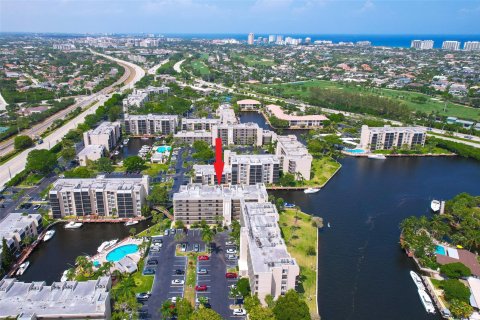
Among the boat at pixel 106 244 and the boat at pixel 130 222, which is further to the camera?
the boat at pixel 130 222

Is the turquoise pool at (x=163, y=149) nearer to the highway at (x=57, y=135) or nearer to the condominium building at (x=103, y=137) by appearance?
the condominium building at (x=103, y=137)

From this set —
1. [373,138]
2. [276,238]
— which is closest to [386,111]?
[373,138]

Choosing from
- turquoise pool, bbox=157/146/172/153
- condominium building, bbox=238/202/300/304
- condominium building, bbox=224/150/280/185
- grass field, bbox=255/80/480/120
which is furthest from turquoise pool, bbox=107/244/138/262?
grass field, bbox=255/80/480/120

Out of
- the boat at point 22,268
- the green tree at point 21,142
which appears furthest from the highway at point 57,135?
the boat at point 22,268

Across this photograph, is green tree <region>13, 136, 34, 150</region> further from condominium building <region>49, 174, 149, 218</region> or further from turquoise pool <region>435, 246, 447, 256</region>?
turquoise pool <region>435, 246, 447, 256</region>

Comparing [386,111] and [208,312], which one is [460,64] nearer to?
[386,111]

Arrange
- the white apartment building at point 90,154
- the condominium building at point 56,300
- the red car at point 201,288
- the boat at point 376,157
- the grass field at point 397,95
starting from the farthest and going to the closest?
the grass field at point 397,95 < the boat at point 376,157 < the white apartment building at point 90,154 < the red car at point 201,288 < the condominium building at point 56,300
